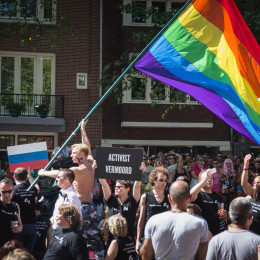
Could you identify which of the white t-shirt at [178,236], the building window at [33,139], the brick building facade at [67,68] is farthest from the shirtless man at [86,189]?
the building window at [33,139]

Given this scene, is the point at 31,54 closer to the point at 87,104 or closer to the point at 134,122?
the point at 87,104

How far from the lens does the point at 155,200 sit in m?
7.13

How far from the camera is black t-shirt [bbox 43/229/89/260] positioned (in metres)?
4.98

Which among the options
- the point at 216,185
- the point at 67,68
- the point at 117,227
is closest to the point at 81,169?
the point at 117,227

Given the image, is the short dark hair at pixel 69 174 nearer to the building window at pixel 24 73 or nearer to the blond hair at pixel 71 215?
the blond hair at pixel 71 215

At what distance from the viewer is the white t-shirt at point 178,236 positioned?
4352 millimetres

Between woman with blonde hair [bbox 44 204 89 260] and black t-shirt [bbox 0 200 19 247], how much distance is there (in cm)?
147

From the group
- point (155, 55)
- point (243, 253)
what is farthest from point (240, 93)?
point (243, 253)

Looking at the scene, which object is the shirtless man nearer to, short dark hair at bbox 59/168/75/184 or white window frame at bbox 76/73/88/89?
short dark hair at bbox 59/168/75/184

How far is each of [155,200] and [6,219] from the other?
211 cm

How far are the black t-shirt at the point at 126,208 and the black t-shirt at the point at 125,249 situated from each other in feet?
3.73

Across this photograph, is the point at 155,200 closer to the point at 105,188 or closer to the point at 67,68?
the point at 105,188

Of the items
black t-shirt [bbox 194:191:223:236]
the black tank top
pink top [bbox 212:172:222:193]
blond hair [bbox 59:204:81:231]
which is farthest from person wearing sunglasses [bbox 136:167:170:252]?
pink top [bbox 212:172:222:193]

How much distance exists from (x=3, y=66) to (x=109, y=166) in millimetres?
15563
